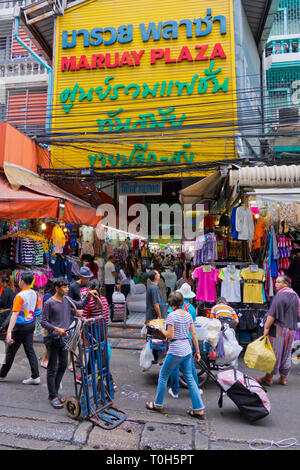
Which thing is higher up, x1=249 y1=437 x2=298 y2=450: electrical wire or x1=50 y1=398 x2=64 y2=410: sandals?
x1=50 y1=398 x2=64 y2=410: sandals

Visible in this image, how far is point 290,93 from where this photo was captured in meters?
14.4

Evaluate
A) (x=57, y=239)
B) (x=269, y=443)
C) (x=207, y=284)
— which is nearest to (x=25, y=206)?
(x=57, y=239)

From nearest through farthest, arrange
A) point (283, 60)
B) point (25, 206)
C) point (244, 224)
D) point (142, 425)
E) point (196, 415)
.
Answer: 1. point (142, 425)
2. point (196, 415)
3. point (244, 224)
4. point (25, 206)
5. point (283, 60)

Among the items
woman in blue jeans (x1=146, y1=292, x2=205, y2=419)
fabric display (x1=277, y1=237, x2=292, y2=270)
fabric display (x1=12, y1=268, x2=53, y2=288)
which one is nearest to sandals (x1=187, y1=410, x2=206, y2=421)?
woman in blue jeans (x1=146, y1=292, x2=205, y2=419)

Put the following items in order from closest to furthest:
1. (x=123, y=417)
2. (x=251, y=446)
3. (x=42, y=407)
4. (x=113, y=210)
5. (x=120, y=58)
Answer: (x=251, y=446) → (x=123, y=417) → (x=42, y=407) → (x=120, y=58) → (x=113, y=210)

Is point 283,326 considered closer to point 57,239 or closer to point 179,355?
point 179,355

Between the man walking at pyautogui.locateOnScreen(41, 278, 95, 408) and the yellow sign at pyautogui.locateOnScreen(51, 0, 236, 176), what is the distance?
595cm

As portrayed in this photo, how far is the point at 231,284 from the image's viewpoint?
6922mm

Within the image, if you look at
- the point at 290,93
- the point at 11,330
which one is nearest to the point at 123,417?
the point at 11,330

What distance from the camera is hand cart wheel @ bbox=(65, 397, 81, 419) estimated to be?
4012mm

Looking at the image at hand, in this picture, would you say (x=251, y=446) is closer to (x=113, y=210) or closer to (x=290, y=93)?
(x=113, y=210)

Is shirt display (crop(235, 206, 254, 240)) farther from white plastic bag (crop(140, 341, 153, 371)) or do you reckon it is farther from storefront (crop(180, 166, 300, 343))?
white plastic bag (crop(140, 341, 153, 371))

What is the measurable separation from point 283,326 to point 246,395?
1.72 meters

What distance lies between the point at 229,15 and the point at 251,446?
11896 mm
